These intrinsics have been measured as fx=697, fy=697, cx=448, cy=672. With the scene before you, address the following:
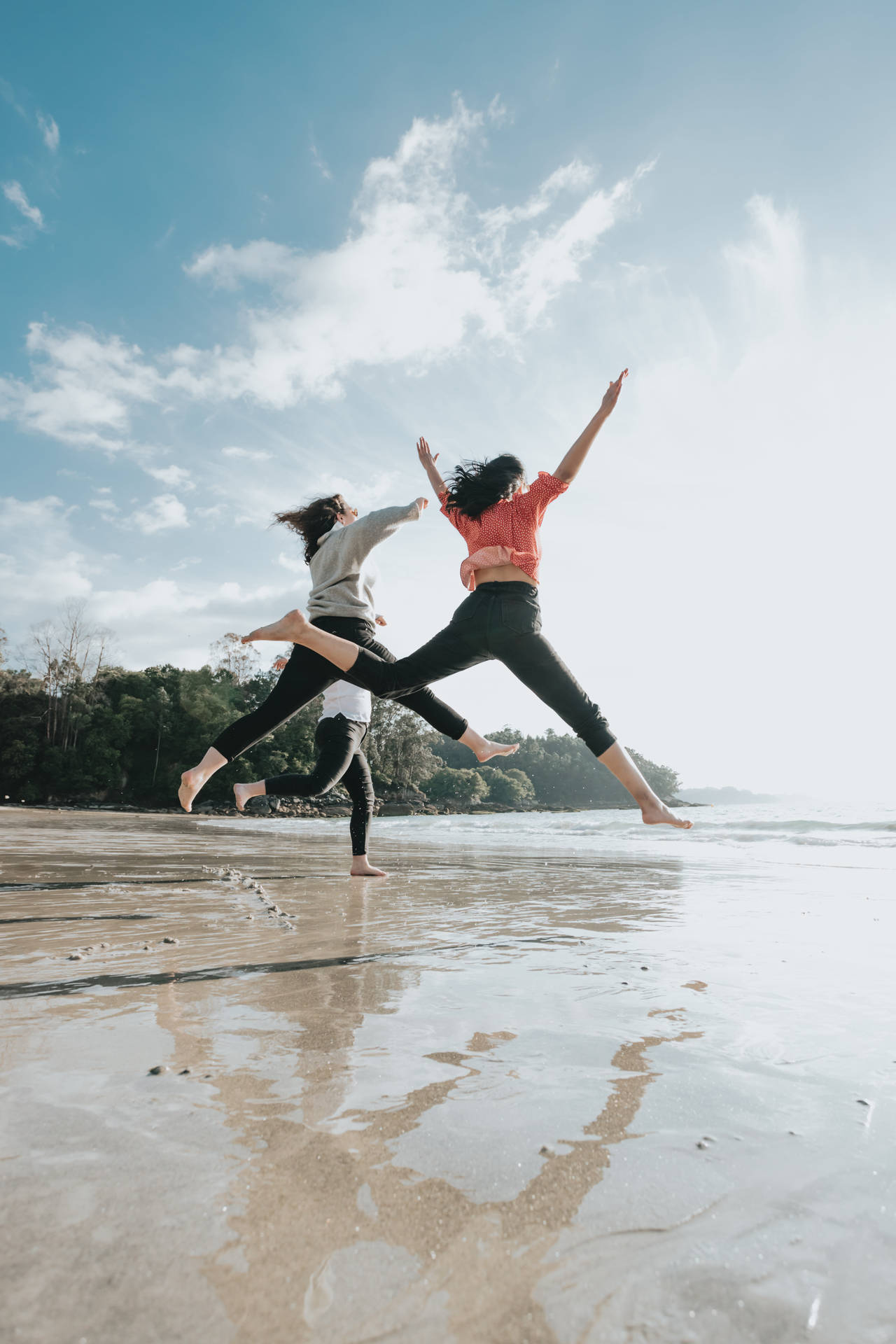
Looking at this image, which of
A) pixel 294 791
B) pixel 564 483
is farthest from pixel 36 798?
pixel 564 483

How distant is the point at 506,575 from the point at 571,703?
0.68 meters

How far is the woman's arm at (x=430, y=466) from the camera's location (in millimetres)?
3814

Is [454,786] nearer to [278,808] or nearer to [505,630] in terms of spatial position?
[278,808]

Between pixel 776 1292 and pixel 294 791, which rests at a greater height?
pixel 294 791

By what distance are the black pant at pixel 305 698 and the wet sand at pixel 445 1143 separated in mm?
1707

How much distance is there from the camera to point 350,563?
4230 millimetres

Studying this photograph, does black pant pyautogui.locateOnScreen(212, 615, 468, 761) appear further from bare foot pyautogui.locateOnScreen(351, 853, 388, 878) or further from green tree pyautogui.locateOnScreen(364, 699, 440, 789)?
green tree pyautogui.locateOnScreen(364, 699, 440, 789)

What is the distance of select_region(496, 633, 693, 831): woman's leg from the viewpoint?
10.5 feet

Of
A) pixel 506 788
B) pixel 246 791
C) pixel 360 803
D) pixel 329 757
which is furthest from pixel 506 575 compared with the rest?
pixel 506 788

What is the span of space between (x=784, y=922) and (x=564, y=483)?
230 centimetres

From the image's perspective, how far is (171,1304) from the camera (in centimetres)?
71

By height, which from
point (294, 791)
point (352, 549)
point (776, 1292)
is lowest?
point (776, 1292)

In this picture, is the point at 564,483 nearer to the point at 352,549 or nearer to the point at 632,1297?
the point at 352,549

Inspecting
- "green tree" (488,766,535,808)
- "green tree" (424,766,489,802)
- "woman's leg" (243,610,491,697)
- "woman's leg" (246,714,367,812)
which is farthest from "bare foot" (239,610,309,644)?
"green tree" (488,766,535,808)
